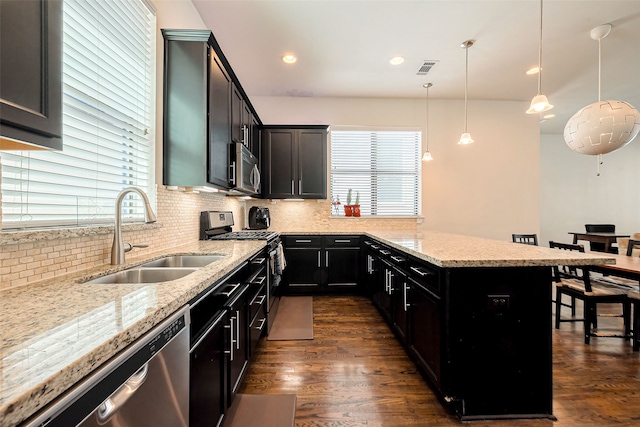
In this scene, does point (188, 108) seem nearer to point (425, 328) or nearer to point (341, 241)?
point (425, 328)

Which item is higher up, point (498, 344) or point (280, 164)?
point (280, 164)

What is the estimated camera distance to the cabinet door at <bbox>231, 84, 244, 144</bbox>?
2.62m

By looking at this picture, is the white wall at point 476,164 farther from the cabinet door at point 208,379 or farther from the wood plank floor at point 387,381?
the cabinet door at point 208,379

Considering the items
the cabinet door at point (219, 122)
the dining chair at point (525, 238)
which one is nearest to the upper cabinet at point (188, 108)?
the cabinet door at point (219, 122)

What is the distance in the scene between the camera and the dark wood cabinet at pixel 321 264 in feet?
12.8

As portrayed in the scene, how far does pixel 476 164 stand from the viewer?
4.58 metres

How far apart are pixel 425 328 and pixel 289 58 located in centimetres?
322

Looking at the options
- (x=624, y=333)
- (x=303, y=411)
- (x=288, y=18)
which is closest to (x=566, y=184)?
(x=624, y=333)

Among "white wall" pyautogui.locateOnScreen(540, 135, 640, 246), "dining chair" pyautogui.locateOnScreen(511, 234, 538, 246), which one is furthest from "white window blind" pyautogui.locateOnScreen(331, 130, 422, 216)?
"white wall" pyautogui.locateOnScreen(540, 135, 640, 246)

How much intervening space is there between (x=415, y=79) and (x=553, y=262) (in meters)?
3.18

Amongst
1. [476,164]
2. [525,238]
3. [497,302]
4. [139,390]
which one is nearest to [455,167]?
[476,164]

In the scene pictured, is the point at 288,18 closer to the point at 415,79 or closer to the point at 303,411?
the point at 415,79

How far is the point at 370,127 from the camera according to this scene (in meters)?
4.48

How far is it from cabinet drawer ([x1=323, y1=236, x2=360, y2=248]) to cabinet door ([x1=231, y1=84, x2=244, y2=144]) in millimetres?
1849
